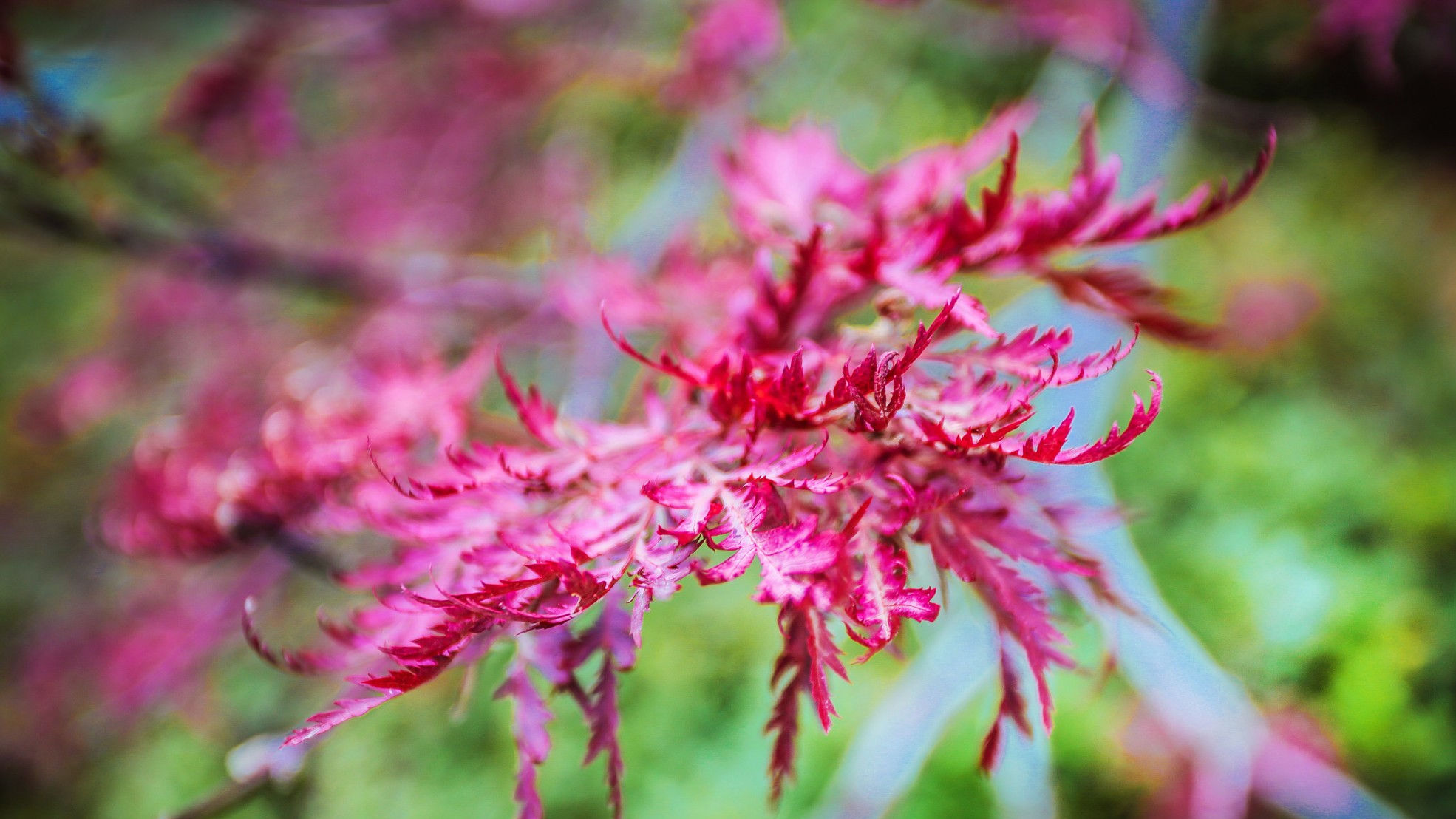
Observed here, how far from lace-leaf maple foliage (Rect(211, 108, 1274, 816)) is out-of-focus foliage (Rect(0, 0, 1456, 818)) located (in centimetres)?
95

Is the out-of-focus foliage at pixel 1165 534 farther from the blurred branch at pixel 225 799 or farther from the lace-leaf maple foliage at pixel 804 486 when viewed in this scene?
the lace-leaf maple foliage at pixel 804 486

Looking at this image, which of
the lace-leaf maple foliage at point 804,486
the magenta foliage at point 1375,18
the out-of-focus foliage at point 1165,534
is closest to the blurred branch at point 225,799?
the lace-leaf maple foliage at point 804,486

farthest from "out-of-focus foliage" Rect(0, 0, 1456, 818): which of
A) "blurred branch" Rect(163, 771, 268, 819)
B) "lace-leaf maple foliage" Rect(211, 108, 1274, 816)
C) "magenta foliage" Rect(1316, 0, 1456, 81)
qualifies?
"lace-leaf maple foliage" Rect(211, 108, 1274, 816)

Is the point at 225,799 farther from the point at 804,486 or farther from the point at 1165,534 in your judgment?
the point at 1165,534

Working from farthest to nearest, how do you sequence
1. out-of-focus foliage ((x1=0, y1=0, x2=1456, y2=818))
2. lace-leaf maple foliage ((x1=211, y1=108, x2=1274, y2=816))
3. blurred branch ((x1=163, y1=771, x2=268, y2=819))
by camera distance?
out-of-focus foliage ((x1=0, y1=0, x2=1456, y2=818)), blurred branch ((x1=163, y1=771, x2=268, y2=819)), lace-leaf maple foliage ((x1=211, y1=108, x2=1274, y2=816))

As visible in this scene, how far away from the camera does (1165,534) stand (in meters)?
1.91

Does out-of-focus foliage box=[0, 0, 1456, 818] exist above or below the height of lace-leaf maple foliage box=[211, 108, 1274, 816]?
below

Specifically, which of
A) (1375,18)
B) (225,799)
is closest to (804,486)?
(225,799)

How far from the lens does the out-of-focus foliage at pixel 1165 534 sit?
162cm

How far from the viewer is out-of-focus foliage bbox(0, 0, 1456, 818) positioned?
1.62 m

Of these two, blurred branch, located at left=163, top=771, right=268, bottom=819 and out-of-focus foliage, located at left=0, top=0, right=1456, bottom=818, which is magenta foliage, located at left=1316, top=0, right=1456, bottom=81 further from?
blurred branch, located at left=163, top=771, right=268, bottom=819

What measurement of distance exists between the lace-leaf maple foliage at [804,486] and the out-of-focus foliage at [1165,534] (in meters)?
0.95

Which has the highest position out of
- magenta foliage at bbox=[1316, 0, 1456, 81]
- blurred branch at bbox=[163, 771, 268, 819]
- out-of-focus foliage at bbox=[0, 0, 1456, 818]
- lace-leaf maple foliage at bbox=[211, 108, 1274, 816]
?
magenta foliage at bbox=[1316, 0, 1456, 81]

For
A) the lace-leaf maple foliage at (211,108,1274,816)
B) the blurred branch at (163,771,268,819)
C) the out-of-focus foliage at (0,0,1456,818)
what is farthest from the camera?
the out-of-focus foliage at (0,0,1456,818)
